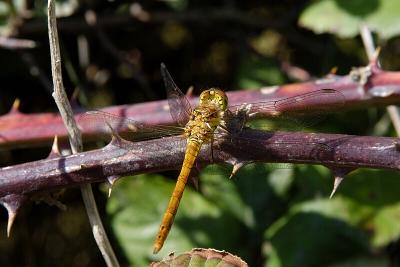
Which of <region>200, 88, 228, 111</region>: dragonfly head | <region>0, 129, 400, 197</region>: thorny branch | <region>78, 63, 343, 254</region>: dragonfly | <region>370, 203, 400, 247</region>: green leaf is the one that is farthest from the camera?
<region>370, 203, 400, 247</region>: green leaf

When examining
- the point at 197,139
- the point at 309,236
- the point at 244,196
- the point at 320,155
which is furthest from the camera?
the point at 244,196

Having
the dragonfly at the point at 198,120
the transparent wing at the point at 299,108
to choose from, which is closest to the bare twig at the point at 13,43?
the dragonfly at the point at 198,120

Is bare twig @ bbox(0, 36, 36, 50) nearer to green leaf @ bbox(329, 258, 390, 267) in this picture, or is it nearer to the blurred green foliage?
the blurred green foliage

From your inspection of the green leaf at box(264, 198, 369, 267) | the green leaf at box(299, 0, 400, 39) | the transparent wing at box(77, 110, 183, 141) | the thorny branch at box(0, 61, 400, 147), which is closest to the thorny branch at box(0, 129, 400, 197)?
the transparent wing at box(77, 110, 183, 141)

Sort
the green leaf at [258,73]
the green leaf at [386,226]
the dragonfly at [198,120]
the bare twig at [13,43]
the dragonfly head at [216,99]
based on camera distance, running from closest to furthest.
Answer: the dragonfly at [198,120]
the dragonfly head at [216,99]
the green leaf at [386,226]
the bare twig at [13,43]
the green leaf at [258,73]

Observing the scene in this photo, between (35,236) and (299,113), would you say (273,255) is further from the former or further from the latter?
(35,236)

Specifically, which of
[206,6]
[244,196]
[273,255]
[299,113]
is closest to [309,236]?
[273,255]

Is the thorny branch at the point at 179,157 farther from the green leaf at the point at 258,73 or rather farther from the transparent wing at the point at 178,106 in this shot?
the green leaf at the point at 258,73
